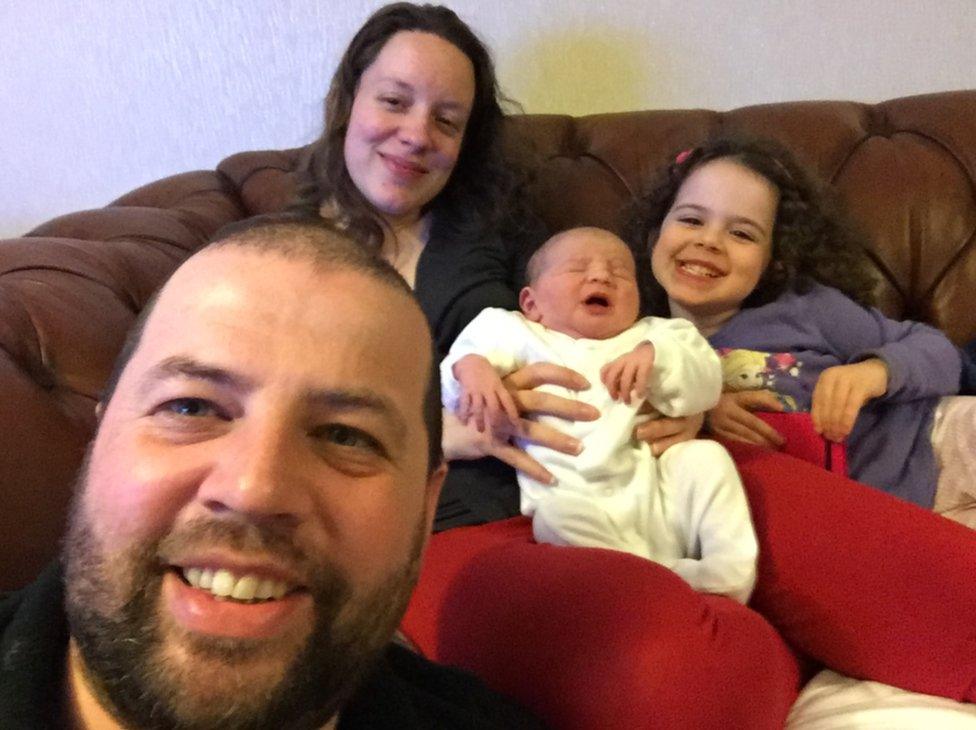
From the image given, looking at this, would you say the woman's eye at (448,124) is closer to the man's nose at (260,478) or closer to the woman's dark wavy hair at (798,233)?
Answer: the woman's dark wavy hair at (798,233)

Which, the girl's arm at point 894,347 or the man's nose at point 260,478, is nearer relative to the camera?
the man's nose at point 260,478

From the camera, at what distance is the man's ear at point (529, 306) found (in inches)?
51.0

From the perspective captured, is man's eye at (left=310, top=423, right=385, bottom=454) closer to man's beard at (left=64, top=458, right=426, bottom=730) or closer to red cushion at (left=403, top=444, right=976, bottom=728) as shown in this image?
man's beard at (left=64, top=458, right=426, bottom=730)

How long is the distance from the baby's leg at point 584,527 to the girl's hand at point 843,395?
1.28 ft

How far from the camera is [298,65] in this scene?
6.30 feet

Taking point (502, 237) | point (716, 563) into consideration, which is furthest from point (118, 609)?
point (502, 237)

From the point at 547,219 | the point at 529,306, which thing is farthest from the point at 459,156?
the point at 529,306

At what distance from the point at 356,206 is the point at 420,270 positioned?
0.19m

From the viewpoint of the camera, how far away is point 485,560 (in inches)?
40.1

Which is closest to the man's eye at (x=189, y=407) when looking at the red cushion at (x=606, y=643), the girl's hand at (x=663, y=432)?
the red cushion at (x=606, y=643)

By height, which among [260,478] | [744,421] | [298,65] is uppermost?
[298,65]

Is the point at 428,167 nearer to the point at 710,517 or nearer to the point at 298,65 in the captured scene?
the point at 298,65

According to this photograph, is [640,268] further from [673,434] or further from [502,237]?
[673,434]

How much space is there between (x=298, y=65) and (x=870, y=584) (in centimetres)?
164
